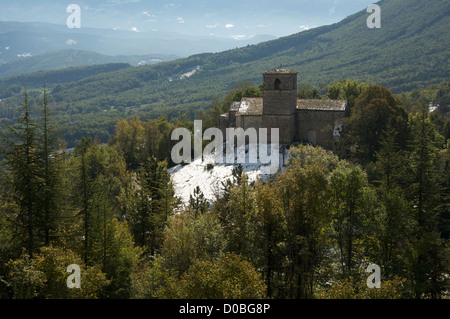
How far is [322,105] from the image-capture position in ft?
164

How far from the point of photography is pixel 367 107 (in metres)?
46.1

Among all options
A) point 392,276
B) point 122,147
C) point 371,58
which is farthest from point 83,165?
point 371,58

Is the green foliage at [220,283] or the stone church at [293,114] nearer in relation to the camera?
the green foliage at [220,283]

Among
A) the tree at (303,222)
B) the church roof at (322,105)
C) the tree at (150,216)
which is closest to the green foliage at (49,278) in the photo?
the tree at (303,222)

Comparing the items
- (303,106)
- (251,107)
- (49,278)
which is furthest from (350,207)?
(251,107)

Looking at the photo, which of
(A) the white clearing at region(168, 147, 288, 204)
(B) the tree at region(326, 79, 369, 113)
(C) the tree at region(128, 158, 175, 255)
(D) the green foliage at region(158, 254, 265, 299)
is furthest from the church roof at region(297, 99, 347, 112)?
(D) the green foliage at region(158, 254, 265, 299)

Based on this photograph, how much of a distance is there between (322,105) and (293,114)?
347 cm

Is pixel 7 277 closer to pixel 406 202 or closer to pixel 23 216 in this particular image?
pixel 23 216

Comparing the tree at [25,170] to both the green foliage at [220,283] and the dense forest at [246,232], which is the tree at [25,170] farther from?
the green foliage at [220,283]

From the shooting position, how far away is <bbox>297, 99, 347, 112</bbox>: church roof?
49.2 meters

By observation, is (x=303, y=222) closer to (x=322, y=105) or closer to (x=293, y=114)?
(x=293, y=114)

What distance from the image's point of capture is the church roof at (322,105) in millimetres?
49219

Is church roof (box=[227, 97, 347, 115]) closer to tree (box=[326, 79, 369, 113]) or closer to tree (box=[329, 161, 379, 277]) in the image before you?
tree (box=[326, 79, 369, 113])
